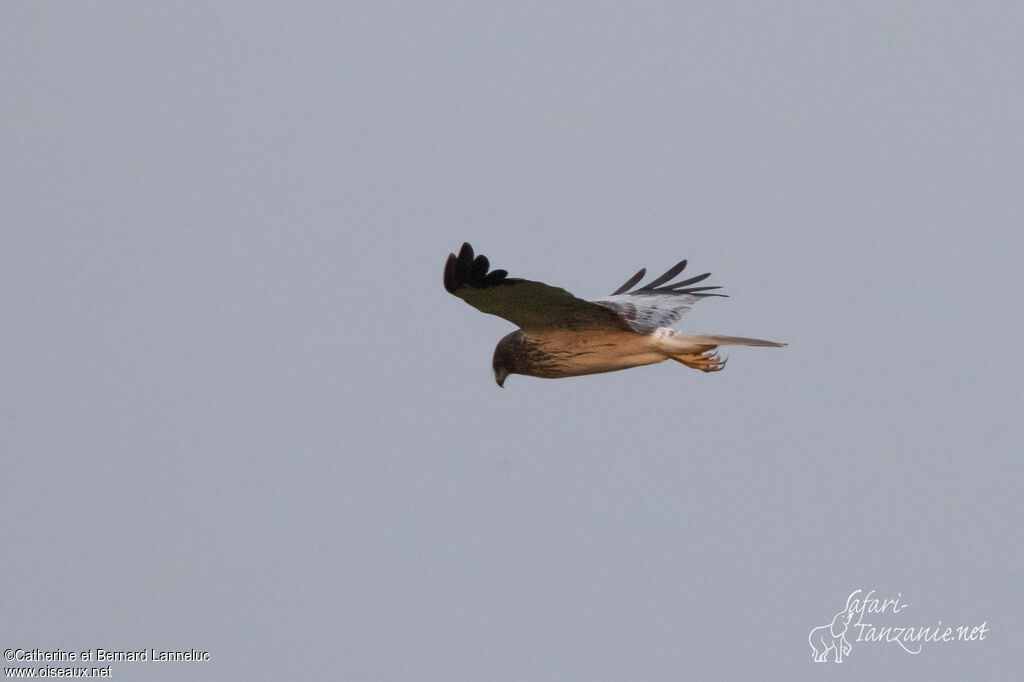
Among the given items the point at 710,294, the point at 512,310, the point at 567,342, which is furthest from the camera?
the point at 710,294

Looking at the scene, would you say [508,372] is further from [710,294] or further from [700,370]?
[710,294]

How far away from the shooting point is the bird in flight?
31.7ft

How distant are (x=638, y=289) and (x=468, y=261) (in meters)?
4.84

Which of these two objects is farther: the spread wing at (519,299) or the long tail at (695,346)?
the long tail at (695,346)

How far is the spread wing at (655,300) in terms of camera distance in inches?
447

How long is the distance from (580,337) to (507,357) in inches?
31.8

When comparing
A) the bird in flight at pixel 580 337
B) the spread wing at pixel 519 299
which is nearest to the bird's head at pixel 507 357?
the bird in flight at pixel 580 337

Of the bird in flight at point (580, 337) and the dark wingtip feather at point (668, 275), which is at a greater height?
the dark wingtip feather at point (668, 275)

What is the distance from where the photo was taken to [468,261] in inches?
354

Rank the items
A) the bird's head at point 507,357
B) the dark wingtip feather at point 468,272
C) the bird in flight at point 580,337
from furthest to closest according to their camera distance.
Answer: the bird's head at point 507,357
the bird in flight at point 580,337
the dark wingtip feather at point 468,272

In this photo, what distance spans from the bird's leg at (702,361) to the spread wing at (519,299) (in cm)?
63

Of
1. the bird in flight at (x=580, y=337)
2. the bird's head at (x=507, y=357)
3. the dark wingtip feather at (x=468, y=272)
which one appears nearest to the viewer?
the dark wingtip feather at (x=468, y=272)

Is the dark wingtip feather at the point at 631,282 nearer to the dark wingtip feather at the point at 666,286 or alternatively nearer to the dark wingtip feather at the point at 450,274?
the dark wingtip feather at the point at 666,286

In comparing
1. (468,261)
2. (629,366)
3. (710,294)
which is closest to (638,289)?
(710,294)
